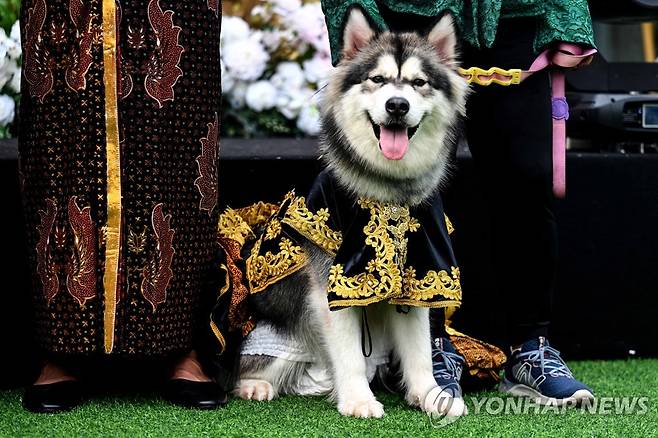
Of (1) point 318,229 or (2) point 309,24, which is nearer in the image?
(1) point 318,229

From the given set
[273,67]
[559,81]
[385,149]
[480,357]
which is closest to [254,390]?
[480,357]

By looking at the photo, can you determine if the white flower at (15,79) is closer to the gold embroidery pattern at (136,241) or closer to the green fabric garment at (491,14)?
the gold embroidery pattern at (136,241)

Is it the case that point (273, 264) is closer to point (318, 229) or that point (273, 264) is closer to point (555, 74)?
point (318, 229)

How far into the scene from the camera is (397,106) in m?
2.42

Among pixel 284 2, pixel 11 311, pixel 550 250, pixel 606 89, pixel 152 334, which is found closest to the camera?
pixel 152 334

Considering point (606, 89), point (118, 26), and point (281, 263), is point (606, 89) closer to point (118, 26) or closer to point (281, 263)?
point (281, 263)

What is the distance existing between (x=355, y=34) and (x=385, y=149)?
0.32m

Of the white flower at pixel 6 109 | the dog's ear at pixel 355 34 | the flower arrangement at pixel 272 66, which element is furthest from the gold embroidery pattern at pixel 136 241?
the flower arrangement at pixel 272 66

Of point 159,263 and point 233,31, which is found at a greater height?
point 233,31

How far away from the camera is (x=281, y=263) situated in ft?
8.51

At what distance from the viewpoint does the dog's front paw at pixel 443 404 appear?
2.44m

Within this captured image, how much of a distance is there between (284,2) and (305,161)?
5.03 ft

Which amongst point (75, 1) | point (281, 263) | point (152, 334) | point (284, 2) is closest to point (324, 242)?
point (281, 263)

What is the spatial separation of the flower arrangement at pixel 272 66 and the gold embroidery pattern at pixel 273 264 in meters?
1.67
